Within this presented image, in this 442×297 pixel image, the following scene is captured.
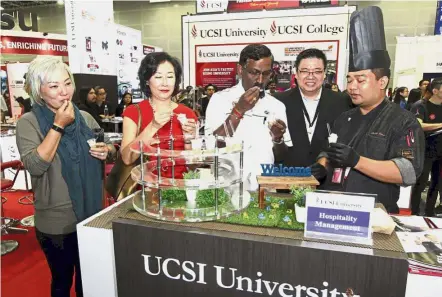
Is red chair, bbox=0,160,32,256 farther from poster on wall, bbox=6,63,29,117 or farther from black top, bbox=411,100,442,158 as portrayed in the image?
poster on wall, bbox=6,63,29,117

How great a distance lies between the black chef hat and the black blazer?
54 cm

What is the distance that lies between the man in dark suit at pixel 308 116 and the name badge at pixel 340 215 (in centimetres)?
109

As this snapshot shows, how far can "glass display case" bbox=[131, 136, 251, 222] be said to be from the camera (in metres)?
1.14

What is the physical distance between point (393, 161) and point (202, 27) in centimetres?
653

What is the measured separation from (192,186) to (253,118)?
0.72 meters

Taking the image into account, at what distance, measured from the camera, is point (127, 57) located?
303 inches

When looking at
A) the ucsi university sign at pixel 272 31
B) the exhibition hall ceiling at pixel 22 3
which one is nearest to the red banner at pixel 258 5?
the ucsi university sign at pixel 272 31

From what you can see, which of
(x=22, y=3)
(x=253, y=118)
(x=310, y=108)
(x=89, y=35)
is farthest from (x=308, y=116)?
(x=22, y=3)

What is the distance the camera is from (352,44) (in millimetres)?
1629

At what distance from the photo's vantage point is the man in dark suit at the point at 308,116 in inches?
82.0

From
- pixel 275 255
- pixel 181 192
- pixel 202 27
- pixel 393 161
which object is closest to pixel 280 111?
pixel 393 161

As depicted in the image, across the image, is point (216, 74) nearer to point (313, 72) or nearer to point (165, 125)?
point (313, 72)

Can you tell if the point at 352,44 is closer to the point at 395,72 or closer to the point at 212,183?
the point at 212,183

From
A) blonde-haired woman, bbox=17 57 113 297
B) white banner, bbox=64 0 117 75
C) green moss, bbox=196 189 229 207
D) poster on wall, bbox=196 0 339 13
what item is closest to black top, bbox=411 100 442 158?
green moss, bbox=196 189 229 207
